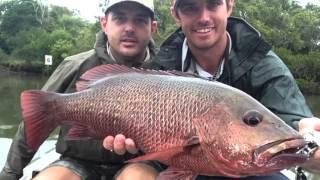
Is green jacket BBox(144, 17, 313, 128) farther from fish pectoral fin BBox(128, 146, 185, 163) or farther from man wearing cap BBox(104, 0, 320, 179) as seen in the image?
fish pectoral fin BBox(128, 146, 185, 163)

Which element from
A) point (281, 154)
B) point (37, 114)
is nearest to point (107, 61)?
point (37, 114)

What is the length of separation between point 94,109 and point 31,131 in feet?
1.36

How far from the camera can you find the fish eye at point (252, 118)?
104 inches

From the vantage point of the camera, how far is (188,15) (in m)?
3.73

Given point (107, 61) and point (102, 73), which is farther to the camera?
point (107, 61)

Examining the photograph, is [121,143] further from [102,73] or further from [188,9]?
[188,9]

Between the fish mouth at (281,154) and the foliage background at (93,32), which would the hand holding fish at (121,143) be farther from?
the foliage background at (93,32)

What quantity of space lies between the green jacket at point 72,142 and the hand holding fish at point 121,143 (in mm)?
662

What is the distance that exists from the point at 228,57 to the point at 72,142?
4.24ft

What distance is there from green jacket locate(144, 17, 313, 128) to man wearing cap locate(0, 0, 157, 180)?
0.20m

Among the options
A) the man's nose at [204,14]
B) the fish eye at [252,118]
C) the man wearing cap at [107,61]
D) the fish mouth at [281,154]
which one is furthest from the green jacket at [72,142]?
the fish mouth at [281,154]

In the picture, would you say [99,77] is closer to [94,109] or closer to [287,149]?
[94,109]

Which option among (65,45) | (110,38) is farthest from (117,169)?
(65,45)

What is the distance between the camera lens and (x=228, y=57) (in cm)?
381
